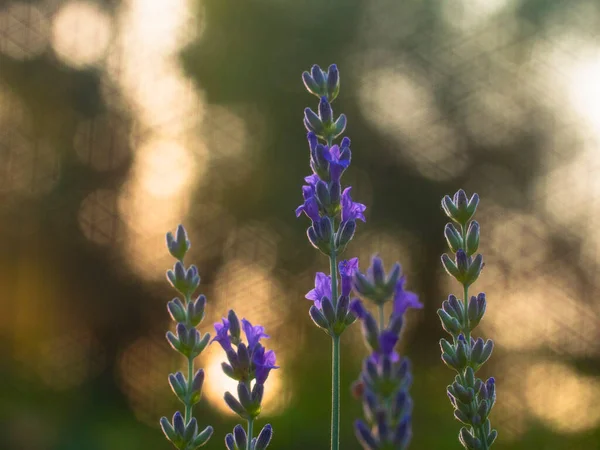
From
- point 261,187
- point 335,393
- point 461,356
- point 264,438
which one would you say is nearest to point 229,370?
point 264,438

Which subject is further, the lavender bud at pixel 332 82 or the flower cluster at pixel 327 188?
the lavender bud at pixel 332 82

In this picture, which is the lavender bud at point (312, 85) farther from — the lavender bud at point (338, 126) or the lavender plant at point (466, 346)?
the lavender plant at point (466, 346)

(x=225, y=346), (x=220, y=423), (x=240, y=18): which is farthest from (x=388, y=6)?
(x=225, y=346)

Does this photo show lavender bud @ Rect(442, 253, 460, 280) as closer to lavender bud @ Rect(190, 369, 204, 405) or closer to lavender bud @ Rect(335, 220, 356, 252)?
lavender bud @ Rect(335, 220, 356, 252)

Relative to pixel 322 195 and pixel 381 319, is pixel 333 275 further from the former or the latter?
pixel 381 319

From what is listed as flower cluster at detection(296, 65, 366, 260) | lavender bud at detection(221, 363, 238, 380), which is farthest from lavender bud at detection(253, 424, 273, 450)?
flower cluster at detection(296, 65, 366, 260)

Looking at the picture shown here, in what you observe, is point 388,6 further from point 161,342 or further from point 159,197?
point 161,342

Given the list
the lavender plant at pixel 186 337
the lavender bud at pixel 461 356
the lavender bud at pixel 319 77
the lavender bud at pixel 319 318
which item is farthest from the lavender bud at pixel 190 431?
the lavender bud at pixel 319 77
